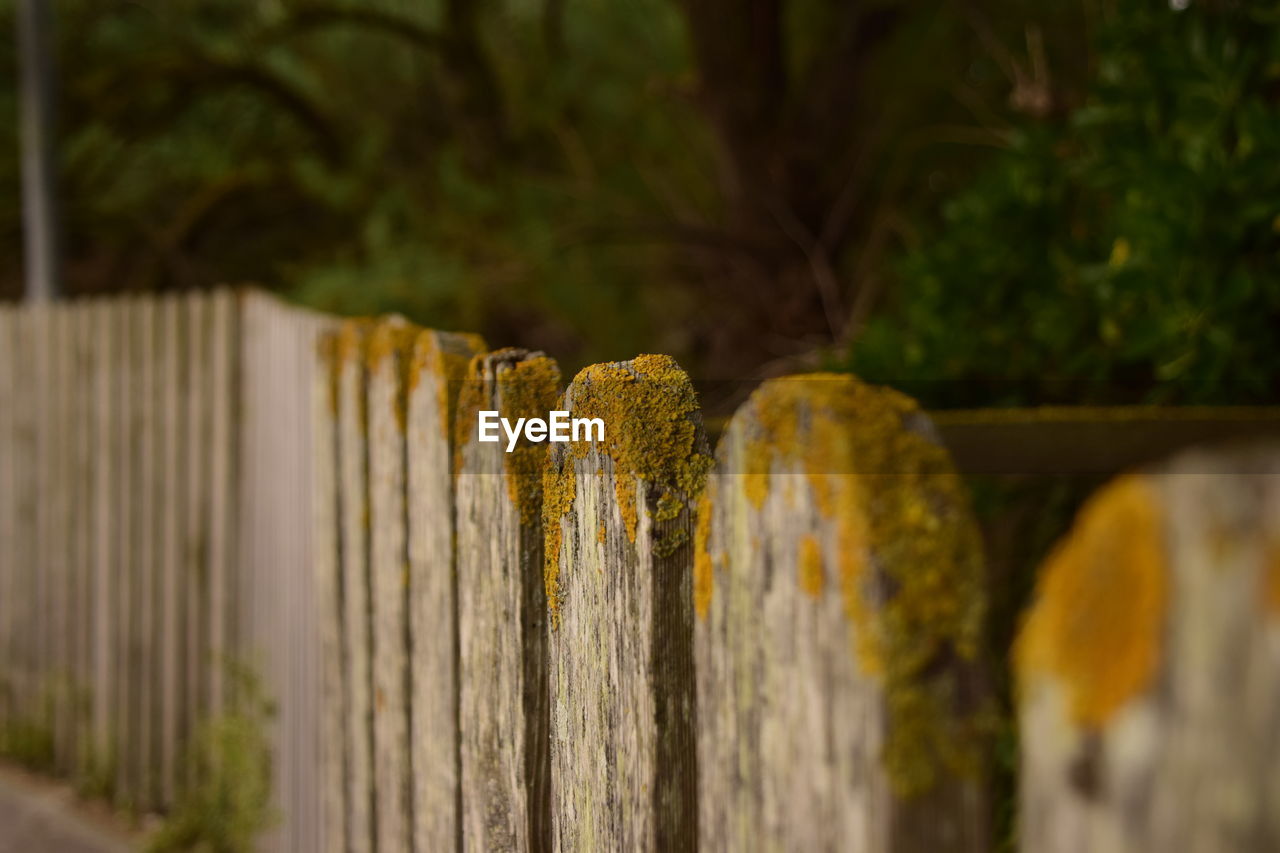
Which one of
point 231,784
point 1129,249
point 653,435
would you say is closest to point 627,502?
point 653,435

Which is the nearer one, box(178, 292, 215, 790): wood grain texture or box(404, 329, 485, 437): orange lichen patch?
box(404, 329, 485, 437): orange lichen patch

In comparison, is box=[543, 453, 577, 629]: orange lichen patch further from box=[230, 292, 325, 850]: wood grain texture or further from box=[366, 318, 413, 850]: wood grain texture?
box=[230, 292, 325, 850]: wood grain texture

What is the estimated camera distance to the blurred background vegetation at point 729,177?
9.90ft

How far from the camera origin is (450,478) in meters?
2.19

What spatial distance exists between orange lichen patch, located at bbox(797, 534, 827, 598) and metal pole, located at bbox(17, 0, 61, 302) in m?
5.67

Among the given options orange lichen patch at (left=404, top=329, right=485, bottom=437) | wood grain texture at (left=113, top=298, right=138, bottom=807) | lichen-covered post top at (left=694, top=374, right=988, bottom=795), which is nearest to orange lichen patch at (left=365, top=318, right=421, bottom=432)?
orange lichen patch at (left=404, top=329, right=485, bottom=437)

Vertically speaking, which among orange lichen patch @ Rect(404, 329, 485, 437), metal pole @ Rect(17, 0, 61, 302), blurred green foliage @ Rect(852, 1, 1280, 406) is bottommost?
orange lichen patch @ Rect(404, 329, 485, 437)

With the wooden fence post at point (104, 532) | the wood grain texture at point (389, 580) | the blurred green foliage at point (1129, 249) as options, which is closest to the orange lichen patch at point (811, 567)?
the wood grain texture at point (389, 580)

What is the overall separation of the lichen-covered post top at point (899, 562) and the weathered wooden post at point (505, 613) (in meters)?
0.81

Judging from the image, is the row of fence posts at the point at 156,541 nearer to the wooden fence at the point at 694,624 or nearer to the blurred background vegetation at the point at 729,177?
the wooden fence at the point at 694,624

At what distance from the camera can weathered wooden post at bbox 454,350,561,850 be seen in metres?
1.89

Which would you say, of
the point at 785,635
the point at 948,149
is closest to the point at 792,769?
the point at 785,635

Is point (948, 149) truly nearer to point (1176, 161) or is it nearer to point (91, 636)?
point (1176, 161)

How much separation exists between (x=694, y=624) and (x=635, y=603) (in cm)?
10
